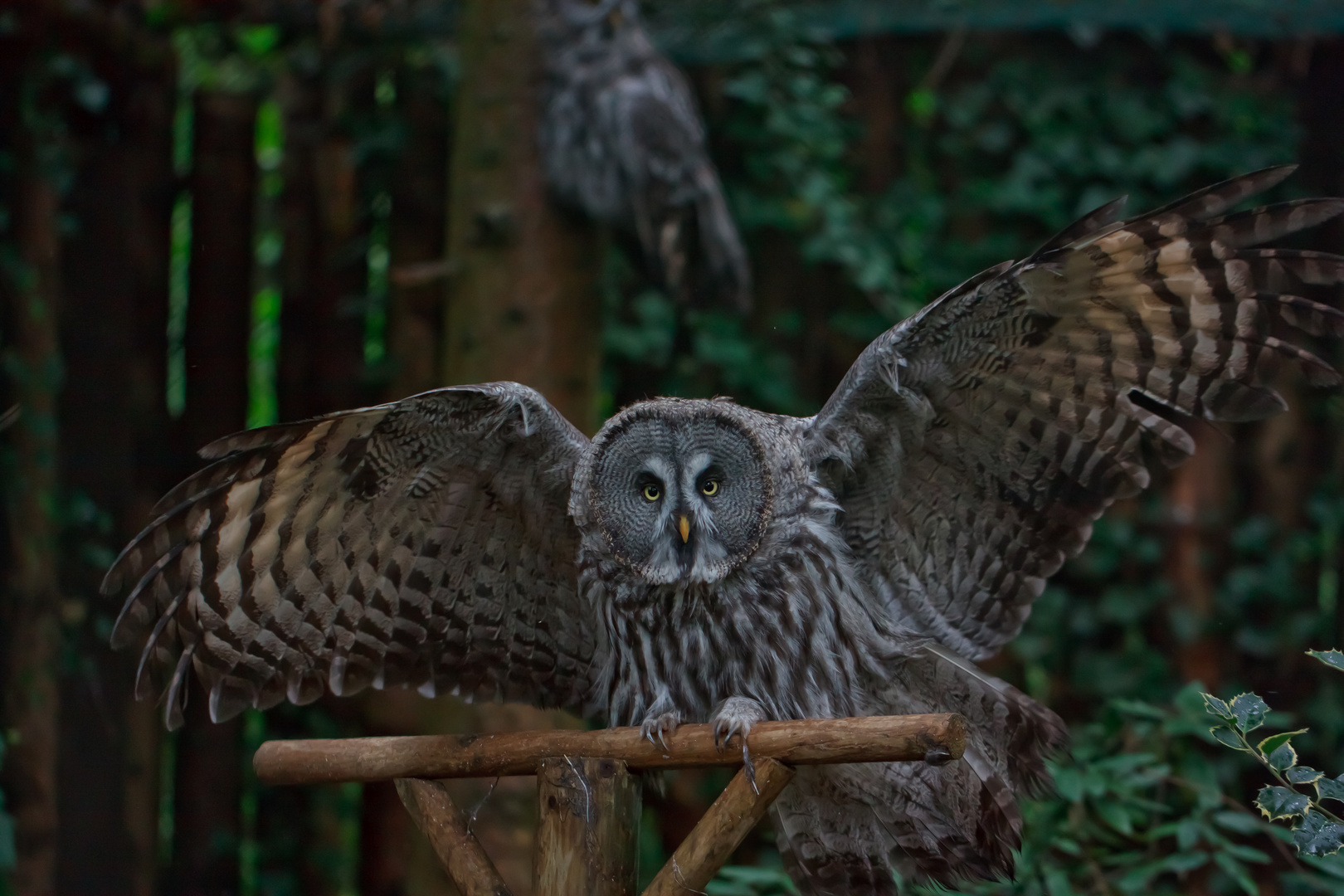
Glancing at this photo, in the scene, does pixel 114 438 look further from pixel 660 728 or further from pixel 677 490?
pixel 660 728

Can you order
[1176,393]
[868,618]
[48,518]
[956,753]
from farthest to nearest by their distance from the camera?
1. [48,518]
2. [868,618]
3. [1176,393]
4. [956,753]

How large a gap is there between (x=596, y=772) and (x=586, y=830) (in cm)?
9

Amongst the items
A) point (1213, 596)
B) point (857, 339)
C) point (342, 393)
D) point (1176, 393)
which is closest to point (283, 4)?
Answer: point (342, 393)

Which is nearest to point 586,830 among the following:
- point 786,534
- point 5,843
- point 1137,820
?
point 786,534

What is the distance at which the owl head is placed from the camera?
A: 234cm

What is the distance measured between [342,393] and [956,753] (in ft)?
7.04

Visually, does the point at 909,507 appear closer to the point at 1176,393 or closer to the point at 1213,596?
the point at 1176,393

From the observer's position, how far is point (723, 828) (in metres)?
1.98

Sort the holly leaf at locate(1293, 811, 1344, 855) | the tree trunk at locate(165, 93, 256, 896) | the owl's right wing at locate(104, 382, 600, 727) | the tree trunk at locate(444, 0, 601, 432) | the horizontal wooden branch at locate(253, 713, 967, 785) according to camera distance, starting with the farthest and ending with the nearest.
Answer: the tree trunk at locate(165, 93, 256, 896)
the tree trunk at locate(444, 0, 601, 432)
the owl's right wing at locate(104, 382, 600, 727)
the horizontal wooden branch at locate(253, 713, 967, 785)
the holly leaf at locate(1293, 811, 1344, 855)

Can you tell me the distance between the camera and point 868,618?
244cm

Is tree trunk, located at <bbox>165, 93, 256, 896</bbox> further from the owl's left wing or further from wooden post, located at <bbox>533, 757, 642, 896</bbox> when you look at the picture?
the owl's left wing

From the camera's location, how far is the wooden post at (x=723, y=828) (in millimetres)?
1960

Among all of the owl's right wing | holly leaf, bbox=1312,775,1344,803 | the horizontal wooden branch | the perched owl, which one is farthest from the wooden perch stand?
the perched owl

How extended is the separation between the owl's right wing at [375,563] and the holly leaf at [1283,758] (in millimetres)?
1274
